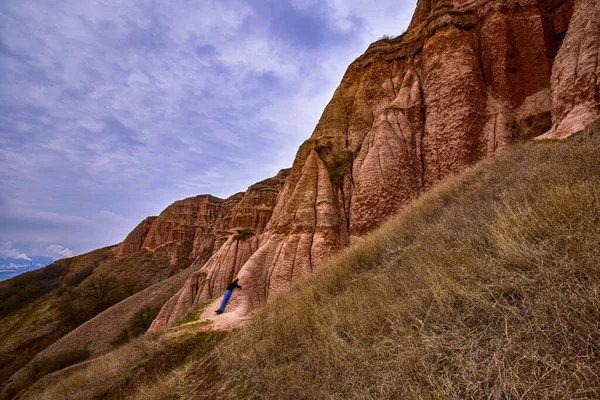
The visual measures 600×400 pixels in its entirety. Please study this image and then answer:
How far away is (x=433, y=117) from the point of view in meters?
10.4

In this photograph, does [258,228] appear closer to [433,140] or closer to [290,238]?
[290,238]

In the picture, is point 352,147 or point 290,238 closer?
point 290,238

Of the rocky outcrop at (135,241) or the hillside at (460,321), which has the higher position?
the rocky outcrop at (135,241)

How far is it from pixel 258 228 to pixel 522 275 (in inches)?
1175

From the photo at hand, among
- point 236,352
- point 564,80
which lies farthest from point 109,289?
point 564,80

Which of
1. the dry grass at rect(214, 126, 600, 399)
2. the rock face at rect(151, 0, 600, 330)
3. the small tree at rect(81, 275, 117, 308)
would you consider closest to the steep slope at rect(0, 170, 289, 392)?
the small tree at rect(81, 275, 117, 308)

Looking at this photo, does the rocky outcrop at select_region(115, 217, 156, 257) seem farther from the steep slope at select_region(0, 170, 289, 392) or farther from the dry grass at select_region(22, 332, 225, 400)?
the dry grass at select_region(22, 332, 225, 400)

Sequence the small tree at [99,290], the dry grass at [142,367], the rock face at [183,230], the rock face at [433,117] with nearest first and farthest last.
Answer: the dry grass at [142,367], the rock face at [433,117], the small tree at [99,290], the rock face at [183,230]

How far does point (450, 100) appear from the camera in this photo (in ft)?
32.4

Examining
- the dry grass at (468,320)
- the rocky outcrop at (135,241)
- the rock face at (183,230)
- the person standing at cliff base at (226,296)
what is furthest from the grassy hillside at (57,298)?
the dry grass at (468,320)

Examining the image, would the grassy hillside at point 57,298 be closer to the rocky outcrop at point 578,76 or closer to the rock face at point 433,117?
the rock face at point 433,117

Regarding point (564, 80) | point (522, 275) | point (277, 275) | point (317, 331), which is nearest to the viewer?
point (522, 275)

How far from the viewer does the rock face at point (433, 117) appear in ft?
29.6

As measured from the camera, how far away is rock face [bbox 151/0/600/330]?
9.01 m
